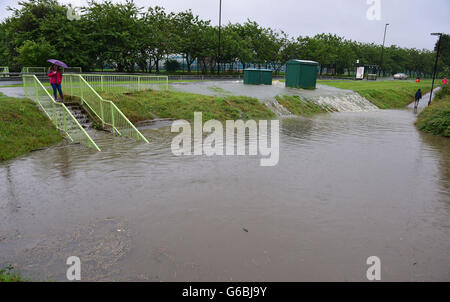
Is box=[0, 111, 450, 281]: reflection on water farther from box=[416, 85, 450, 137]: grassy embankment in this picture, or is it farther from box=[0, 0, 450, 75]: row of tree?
box=[0, 0, 450, 75]: row of tree

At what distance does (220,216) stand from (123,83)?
1449 centimetres

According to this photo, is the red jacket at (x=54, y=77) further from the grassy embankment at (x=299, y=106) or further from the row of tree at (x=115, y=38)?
the row of tree at (x=115, y=38)

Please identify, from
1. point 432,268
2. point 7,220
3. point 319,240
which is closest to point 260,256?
point 319,240

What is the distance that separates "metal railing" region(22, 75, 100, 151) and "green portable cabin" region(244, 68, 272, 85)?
20.1m

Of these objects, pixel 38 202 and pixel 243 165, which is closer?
pixel 38 202

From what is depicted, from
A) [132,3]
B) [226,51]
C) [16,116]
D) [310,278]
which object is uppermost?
[132,3]

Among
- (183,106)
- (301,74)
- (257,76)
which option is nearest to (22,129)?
(183,106)

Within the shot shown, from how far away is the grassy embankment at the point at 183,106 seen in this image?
17125 mm

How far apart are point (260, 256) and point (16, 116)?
11.7 m

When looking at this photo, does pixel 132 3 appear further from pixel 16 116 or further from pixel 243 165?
pixel 243 165

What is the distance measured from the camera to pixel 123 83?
19.0 m

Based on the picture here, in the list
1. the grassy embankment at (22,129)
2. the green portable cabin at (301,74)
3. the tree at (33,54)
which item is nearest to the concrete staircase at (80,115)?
the grassy embankment at (22,129)

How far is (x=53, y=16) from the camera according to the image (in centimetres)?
3641

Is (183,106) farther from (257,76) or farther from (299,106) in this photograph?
(257,76)
